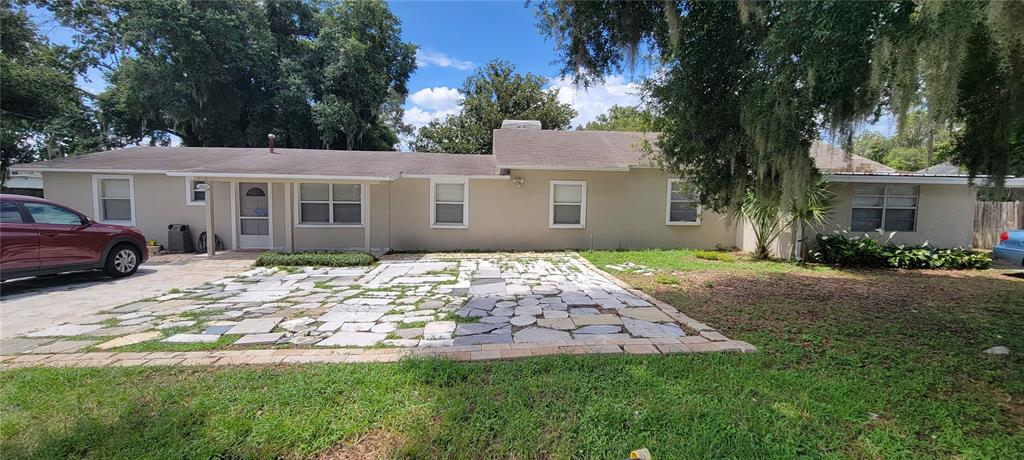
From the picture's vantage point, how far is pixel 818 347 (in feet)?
13.1

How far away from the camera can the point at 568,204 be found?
11.5 metres

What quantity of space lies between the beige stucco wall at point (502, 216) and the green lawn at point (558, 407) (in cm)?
750

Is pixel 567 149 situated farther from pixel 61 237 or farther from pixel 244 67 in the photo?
pixel 244 67

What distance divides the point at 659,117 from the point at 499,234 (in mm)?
5776

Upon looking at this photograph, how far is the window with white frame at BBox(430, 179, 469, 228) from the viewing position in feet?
36.4

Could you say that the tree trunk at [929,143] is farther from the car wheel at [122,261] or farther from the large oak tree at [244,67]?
the large oak tree at [244,67]

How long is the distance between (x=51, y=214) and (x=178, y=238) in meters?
4.49

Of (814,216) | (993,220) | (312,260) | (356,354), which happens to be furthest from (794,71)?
(993,220)

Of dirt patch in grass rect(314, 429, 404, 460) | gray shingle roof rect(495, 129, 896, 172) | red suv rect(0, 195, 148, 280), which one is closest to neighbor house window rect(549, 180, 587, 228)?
gray shingle roof rect(495, 129, 896, 172)

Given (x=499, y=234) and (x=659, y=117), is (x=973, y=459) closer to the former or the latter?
(x=659, y=117)

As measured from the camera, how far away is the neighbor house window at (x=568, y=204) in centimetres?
1133

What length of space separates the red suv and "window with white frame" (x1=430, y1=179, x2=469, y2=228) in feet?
20.9

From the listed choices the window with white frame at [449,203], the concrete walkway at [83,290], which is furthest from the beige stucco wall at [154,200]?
the window with white frame at [449,203]

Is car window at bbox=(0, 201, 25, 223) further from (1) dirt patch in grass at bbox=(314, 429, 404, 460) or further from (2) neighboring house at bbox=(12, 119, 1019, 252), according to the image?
(1) dirt patch in grass at bbox=(314, 429, 404, 460)
